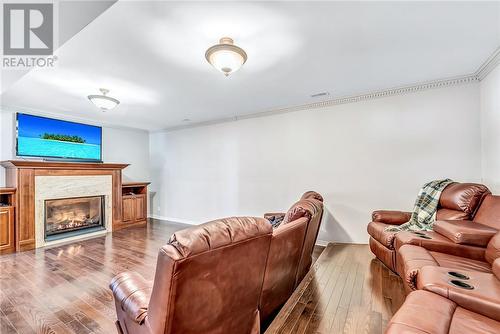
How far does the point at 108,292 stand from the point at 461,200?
13.5ft

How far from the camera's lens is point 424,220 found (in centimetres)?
296

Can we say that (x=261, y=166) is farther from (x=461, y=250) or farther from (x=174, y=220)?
(x=461, y=250)

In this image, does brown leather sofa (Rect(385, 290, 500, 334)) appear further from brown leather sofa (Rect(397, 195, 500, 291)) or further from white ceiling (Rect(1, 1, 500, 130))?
white ceiling (Rect(1, 1, 500, 130))

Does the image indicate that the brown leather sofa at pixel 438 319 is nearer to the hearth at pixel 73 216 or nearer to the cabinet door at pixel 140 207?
the hearth at pixel 73 216

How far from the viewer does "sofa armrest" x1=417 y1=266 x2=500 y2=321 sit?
1.23m

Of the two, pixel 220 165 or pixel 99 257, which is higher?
pixel 220 165

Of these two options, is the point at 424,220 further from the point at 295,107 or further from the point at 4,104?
the point at 4,104

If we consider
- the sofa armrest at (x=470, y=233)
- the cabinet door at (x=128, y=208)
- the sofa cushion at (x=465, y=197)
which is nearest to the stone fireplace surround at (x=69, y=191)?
the cabinet door at (x=128, y=208)

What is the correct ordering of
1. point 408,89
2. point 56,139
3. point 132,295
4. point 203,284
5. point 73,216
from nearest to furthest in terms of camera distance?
point 203,284, point 132,295, point 408,89, point 56,139, point 73,216

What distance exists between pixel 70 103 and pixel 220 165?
3.06 m

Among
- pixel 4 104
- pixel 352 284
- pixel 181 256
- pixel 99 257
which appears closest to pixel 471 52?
pixel 352 284

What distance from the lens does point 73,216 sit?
5070 mm

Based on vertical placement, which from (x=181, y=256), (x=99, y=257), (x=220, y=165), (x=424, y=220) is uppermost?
(x=220, y=165)

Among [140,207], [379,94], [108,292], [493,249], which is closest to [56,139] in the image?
[140,207]
